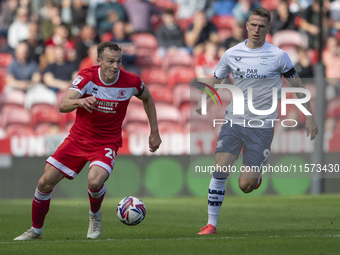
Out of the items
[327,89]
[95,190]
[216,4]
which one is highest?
[216,4]

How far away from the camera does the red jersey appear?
840 cm

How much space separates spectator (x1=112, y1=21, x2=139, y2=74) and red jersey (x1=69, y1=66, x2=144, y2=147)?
1048 cm

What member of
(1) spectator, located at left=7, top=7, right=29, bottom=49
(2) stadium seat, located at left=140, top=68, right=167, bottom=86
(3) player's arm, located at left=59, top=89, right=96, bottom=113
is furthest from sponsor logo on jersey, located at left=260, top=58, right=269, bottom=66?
(1) spectator, located at left=7, top=7, right=29, bottom=49

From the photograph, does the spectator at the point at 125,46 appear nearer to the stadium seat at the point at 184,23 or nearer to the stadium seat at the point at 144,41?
the stadium seat at the point at 144,41

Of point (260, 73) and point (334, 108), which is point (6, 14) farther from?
point (260, 73)

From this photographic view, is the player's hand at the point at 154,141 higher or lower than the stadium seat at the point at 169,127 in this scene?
lower

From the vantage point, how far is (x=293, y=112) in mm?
17188

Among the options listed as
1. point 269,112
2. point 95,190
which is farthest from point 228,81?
point 95,190

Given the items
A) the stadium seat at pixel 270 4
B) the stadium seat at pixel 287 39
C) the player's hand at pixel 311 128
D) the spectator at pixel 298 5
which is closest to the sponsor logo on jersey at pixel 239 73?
the player's hand at pixel 311 128

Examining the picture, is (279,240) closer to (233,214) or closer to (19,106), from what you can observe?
(233,214)

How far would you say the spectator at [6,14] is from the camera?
817 inches

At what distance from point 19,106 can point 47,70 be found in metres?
1.19

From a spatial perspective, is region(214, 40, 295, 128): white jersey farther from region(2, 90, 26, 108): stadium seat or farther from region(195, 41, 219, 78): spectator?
region(2, 90, 26, 108): stadium seat

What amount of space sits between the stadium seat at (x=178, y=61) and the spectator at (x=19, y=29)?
12.9 feet
